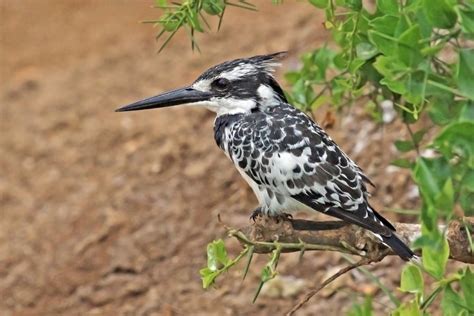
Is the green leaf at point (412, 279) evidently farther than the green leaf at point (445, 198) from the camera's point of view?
Yes

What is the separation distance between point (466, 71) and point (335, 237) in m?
1.00

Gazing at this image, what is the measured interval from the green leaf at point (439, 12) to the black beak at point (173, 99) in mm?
1598

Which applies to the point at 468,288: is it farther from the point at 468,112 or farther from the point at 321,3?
the point at 321,3

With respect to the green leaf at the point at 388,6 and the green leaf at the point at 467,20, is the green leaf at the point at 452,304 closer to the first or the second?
the green leaf at the point at 467,20

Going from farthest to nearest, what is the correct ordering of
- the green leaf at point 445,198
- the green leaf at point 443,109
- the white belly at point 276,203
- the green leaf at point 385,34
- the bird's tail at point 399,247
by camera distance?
the white belly at point 276,203 < the bird's tail at point 399,247 < the green leaf at point 443,109 < the green leaf at point 385,34 < the green leaf at point 445,198

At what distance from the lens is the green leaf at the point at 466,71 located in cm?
206

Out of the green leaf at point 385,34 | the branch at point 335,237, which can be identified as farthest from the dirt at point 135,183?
the green leaf at point 385,34

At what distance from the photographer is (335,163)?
3.37 meters

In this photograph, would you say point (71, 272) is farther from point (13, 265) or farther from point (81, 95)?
point (81, 95)

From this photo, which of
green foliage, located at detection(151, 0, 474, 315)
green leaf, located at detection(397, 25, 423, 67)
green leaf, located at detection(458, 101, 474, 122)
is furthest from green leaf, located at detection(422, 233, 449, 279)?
green leaf, located at detection(397, 25, 423, 67)

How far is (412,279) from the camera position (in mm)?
2299

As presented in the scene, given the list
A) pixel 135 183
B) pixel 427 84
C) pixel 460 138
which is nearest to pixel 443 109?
pixel 427 84

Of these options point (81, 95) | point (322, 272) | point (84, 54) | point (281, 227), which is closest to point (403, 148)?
point (281, 227)

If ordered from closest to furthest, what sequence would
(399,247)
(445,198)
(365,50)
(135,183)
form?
(445,198)
(399,247)
(365,50)
(135,183)
